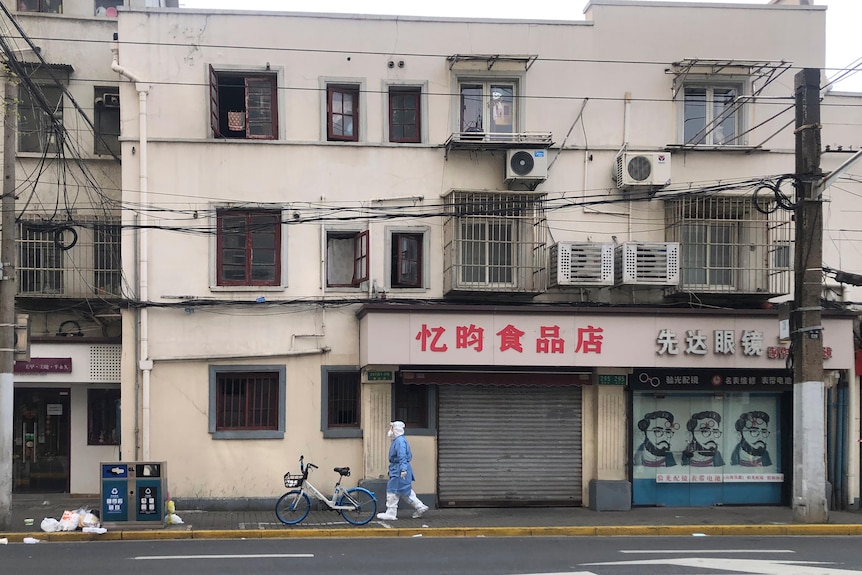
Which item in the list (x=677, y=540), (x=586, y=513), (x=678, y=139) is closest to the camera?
(x=677, y=540)

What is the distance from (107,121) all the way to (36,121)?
55.2 inches

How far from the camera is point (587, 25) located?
17344 millimetres

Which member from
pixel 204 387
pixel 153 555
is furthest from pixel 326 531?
pixel 204 387

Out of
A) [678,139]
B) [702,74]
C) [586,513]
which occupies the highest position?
[702,74]

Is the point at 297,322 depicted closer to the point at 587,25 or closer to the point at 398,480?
the point at 398,480

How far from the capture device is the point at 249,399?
17.0 meters

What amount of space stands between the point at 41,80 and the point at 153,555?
1092 centimetres

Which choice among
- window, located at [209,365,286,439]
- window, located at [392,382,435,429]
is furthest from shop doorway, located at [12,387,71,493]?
window, located at [392,382,435,429]

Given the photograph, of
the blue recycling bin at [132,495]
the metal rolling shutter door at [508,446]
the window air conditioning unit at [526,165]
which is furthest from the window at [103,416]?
the window air conditioning unit at [526,165]

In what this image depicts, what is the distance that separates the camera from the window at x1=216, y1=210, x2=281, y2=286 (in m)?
16.9

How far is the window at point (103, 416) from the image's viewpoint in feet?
60.5

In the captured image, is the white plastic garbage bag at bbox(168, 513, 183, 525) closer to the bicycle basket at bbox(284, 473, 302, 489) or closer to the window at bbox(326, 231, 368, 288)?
the bicycle basket at bbox(284, 473, 302, 489)

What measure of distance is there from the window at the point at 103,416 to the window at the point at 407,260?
21.1ft

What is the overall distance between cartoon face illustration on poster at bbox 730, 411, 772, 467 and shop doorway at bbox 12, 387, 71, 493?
13668 millimetres
